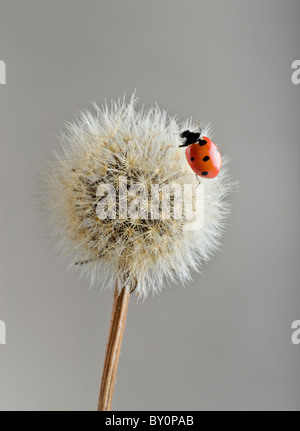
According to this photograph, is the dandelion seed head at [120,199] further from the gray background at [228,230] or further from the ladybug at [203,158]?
the gray background at [228,230]

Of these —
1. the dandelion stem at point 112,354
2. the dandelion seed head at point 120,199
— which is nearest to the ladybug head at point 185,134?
the dandelion seed head at point 120,199

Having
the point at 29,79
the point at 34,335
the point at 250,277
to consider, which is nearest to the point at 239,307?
the point at 250,277

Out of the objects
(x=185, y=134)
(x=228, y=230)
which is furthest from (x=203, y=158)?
(x=228, y=230)

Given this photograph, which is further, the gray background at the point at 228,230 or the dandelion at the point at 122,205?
the gray background at the point at 228,230

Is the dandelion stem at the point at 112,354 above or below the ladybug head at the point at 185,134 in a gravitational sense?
below

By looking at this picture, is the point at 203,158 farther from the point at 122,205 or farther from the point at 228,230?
the point at 228,230

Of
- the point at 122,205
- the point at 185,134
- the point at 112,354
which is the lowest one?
A: the point at 112,354

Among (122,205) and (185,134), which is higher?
(185,134)

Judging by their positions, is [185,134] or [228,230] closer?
[185,134]
